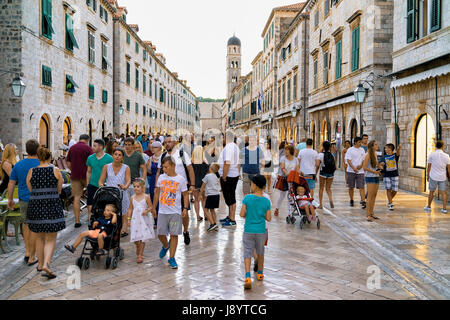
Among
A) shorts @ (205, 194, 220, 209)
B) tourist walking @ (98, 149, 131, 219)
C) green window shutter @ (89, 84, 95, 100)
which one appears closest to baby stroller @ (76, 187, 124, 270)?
tourist walking @ (98, 149, 131, 219)

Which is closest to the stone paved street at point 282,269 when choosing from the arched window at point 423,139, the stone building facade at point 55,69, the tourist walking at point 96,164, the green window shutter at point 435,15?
the tourist walking at point 96,164

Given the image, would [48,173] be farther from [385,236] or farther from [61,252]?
[385,236]

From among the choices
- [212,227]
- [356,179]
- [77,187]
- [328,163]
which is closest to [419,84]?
[356,179]

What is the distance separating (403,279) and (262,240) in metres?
1.92

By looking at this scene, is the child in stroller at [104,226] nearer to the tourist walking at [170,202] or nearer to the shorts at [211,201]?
the tourist walking at [170,202]

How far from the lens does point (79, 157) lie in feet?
27.7

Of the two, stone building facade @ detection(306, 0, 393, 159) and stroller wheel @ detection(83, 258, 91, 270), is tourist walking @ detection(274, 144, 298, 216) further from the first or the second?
stone building facade @ detection(306, 0, 393, 159)

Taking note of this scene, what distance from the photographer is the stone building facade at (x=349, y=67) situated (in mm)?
16438

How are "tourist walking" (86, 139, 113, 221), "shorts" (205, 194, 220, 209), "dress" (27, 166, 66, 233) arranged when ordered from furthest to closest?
"shorts" (205, 194, 220, 209) → "tourist walking" (86, 139, 113, 221) → "dress" (27, 166, 66, 233)

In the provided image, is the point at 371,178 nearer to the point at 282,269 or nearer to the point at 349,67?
the point at 282,269

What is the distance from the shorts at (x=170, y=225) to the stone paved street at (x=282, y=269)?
0.47 m

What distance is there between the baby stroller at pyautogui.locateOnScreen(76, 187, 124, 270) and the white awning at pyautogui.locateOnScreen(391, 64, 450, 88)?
29.1 ft

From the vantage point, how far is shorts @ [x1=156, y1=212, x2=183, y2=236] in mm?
5703
